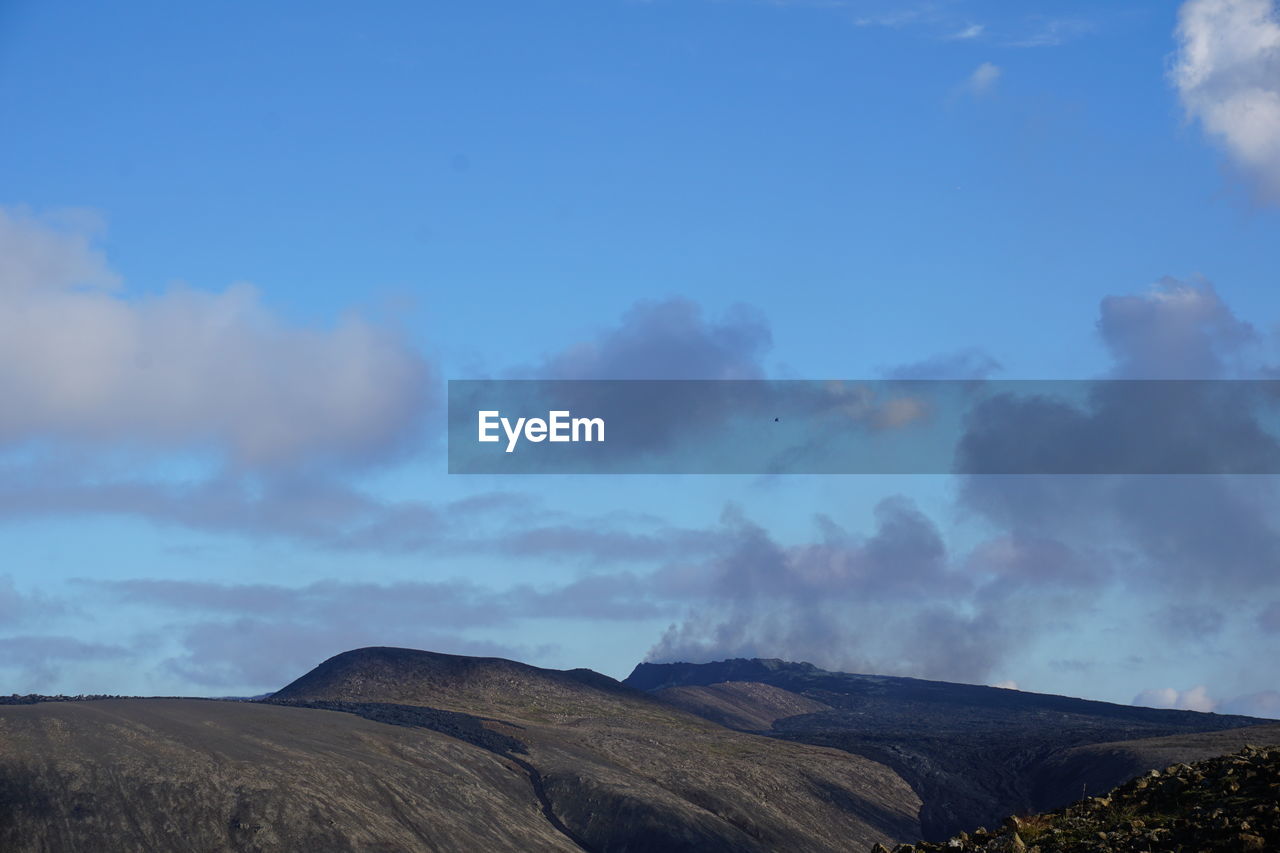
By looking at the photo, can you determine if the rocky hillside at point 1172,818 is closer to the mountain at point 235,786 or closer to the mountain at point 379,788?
Result: the mountain at point 235,786

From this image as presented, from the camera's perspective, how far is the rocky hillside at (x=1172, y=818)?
2702 centimetres

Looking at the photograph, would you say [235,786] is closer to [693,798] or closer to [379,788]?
[379,788]

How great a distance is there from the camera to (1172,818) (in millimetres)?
29516

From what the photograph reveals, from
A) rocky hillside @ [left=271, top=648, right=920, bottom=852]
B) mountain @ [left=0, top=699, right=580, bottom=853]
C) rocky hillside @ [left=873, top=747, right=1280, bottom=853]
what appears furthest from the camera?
rocky hillside @ [left=271, top=648, right=920, bottom=852]

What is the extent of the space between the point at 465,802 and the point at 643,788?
27.9m

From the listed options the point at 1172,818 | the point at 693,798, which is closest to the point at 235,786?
the point at 693,798

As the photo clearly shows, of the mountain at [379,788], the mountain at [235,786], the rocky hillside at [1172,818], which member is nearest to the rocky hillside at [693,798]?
the mountain at [379,788]

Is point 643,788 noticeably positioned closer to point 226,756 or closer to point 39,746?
point 226,756

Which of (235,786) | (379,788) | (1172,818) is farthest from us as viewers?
(379,788)

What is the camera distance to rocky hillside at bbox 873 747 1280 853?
88.6 feet

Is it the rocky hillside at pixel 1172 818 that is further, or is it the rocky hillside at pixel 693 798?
the rocky hillside at pixel 693 798

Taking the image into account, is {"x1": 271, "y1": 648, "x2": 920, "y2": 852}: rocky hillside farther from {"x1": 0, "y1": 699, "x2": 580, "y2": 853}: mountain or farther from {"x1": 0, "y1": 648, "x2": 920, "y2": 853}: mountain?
{"x1": 0, "y1": 699, "x2": 580, "y2": 853}: mountain

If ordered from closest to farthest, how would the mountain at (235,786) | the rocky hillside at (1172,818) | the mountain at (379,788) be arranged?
the rocky hillside at (1172,818), the mountain at (235,786), the mountain at (379,788)

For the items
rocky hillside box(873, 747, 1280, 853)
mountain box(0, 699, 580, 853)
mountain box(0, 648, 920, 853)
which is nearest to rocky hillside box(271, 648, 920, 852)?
mountain box(0, 648, 920, 853)
